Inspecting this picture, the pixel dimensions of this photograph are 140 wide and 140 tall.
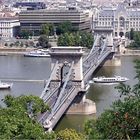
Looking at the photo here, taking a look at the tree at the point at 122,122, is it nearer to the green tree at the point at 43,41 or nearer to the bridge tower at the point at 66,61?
the bridge tower at the point at 66,61

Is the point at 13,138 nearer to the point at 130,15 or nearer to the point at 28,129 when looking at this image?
the point at 28,129

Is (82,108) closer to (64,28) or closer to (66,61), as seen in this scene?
(66,61)

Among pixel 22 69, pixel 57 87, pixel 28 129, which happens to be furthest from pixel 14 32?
pixel 28 129

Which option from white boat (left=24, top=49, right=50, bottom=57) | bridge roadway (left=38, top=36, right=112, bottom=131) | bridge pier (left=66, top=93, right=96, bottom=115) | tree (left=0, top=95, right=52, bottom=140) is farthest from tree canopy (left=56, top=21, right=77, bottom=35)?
tree (left=0, top=95, right=52, bottom=140)

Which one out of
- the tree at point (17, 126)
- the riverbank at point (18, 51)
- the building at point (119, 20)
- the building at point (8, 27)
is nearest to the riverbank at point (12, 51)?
the riverbank at point (18, 51)

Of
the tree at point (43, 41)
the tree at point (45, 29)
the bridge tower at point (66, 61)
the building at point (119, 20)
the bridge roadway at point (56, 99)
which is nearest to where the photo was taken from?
the bridge roadway at point (56, 99)

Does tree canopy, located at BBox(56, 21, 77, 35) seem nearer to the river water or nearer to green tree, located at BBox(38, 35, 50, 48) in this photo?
green tree, located at BBox(38, 35, 50, 48)

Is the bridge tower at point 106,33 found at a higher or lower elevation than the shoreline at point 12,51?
higher
